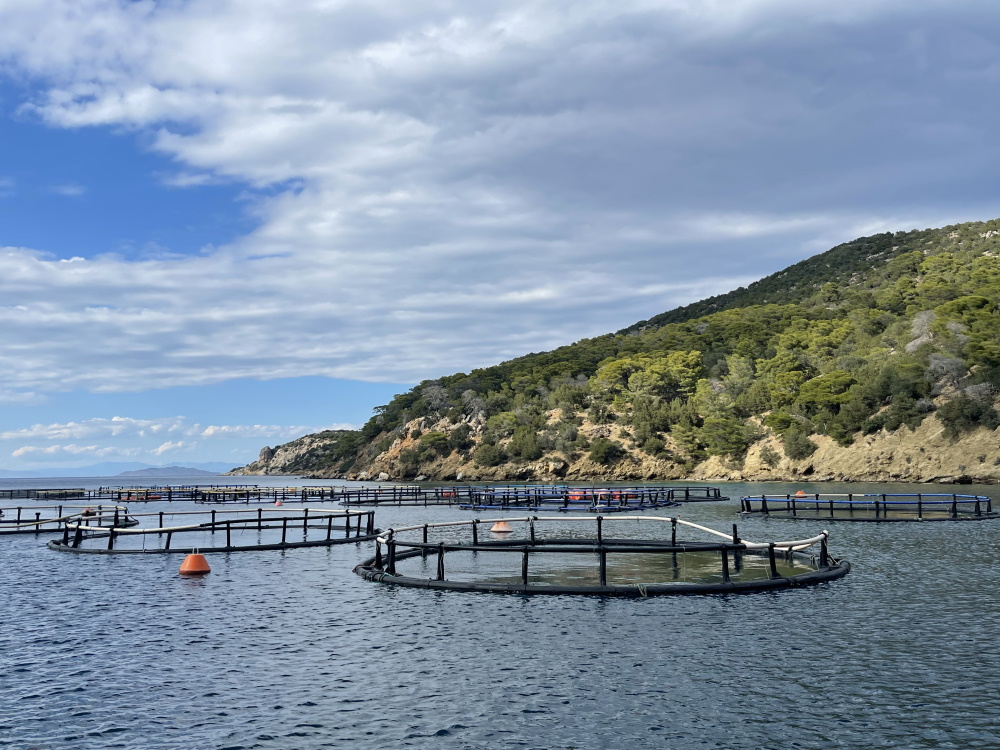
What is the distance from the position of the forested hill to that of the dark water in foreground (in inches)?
3382

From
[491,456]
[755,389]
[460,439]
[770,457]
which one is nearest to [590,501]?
[770,457]

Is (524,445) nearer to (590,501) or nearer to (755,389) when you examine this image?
(755,389)

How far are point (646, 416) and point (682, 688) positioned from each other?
135 metres

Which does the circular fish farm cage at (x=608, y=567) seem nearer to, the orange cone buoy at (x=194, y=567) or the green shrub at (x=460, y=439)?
the orange cone buoy at (x=194, y=567)

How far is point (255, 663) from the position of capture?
1808 cm

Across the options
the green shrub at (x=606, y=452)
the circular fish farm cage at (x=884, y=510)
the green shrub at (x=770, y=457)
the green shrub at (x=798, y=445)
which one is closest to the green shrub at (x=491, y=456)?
the green shrub at (x=606, y=452)

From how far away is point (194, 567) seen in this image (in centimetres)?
3253

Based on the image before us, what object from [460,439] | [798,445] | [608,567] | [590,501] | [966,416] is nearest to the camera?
[608,567]

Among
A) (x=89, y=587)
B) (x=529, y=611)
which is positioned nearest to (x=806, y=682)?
(x=529, y=611)

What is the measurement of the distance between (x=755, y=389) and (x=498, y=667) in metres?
125

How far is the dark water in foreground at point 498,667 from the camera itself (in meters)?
13.4

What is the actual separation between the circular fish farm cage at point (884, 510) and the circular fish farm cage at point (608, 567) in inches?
567

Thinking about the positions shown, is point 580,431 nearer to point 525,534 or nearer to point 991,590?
point 525,534

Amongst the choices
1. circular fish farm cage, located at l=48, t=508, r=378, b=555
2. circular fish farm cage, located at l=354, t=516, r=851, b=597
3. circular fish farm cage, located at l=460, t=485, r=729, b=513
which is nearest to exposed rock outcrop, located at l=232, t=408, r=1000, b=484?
circular fish farm cage, located at l=460, t=485, r=729, b=513
